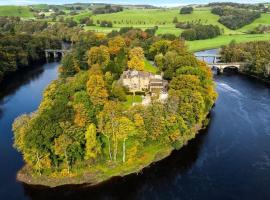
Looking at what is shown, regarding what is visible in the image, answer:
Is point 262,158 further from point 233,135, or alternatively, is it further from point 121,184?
point 121,184

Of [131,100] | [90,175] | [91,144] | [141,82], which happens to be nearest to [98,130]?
[91,144]

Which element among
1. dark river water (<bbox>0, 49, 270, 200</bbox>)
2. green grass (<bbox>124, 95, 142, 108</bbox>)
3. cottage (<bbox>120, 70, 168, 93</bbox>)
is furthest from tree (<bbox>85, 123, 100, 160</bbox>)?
cottage (<bbox>120, 70, 168, 93</bbox>)

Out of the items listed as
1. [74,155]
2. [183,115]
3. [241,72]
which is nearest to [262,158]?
[183,115]

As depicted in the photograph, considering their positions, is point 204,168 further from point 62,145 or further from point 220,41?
point 220,41

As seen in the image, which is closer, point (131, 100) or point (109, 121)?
point (109, 121)

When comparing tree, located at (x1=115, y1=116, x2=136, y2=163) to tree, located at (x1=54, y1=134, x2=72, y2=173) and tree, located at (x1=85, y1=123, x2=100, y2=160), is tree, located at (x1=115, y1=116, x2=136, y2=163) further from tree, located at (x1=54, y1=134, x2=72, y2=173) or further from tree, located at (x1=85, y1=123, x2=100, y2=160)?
tree, located at (x1=54, y1=134, x2=72, y2=173)
